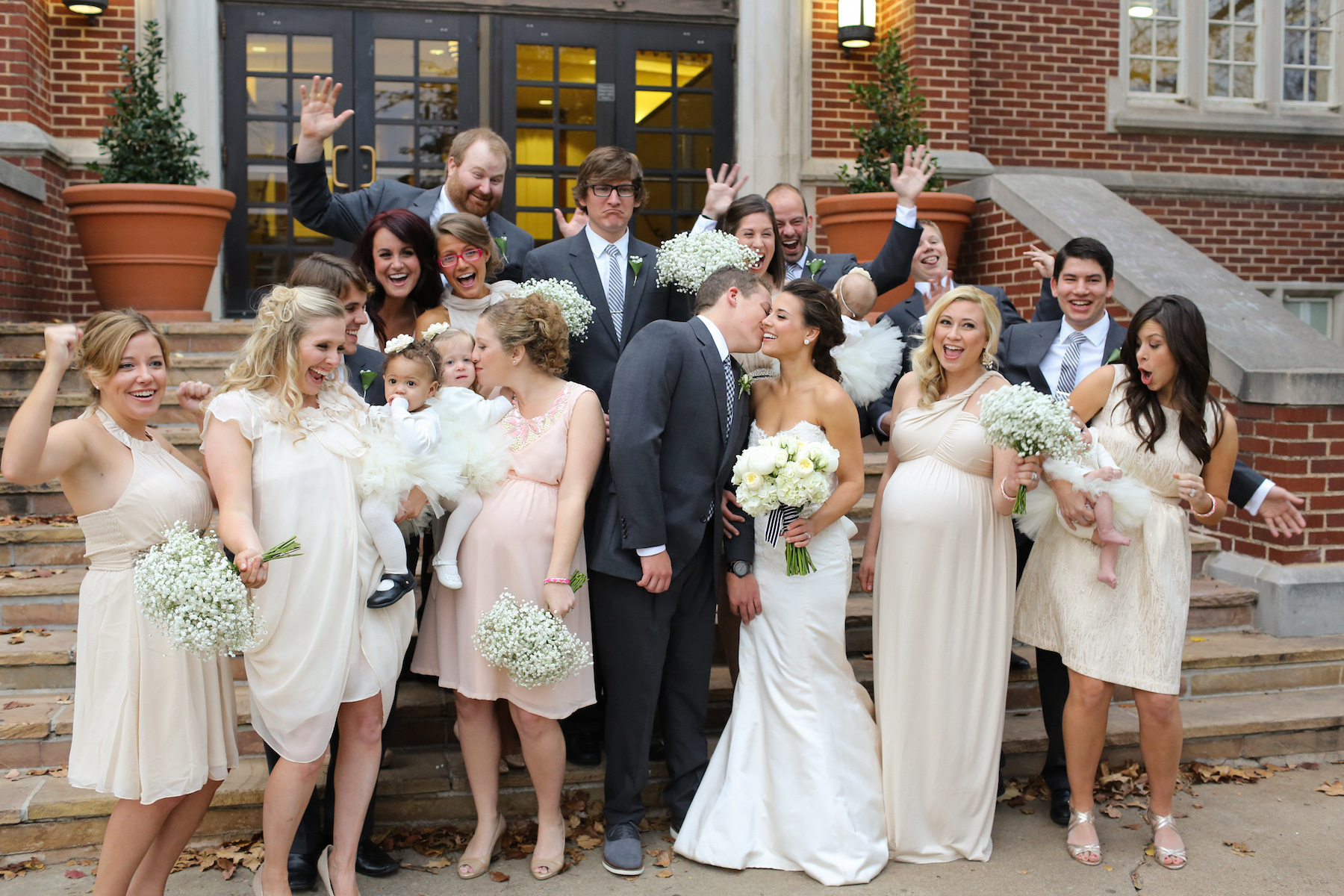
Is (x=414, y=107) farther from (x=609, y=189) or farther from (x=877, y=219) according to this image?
(x=609, y=189)

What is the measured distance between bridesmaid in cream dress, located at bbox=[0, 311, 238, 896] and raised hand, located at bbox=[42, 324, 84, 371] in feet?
0.53

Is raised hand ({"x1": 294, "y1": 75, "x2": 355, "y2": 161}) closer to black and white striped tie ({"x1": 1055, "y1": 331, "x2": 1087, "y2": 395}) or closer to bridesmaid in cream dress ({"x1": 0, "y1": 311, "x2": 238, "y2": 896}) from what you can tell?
bridesmaid in cream dress ({"x1": 0, "y1": 311, "x2": 238, "y2": 896})

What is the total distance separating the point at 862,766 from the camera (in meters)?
4.02

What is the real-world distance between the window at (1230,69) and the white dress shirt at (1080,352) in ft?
19.8

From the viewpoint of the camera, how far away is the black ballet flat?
138 inches

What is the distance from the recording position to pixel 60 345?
304 centimetres

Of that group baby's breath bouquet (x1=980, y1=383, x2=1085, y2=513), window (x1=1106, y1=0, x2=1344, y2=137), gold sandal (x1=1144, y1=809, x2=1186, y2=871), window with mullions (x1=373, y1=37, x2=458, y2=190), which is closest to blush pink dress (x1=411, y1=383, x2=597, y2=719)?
baby's breath bouquet (x1=980, y1=383, x2=1085, y2=513)

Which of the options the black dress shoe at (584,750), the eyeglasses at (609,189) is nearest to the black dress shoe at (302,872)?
the black dress shoe at (584,750)

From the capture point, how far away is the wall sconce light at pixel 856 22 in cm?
891

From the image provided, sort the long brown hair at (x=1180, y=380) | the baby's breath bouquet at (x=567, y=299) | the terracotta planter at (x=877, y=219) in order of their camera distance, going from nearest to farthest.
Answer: the long brown hair at (x=1180, y=380) < the baby's breath bouquet at (x=567, y=299) < the terracotta planter at (x=877, y=219)

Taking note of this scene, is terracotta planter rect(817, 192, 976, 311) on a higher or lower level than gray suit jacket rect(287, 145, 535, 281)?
higher

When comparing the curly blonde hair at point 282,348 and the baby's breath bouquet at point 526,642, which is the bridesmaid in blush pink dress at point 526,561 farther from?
the curly blonde hair at point 282,348

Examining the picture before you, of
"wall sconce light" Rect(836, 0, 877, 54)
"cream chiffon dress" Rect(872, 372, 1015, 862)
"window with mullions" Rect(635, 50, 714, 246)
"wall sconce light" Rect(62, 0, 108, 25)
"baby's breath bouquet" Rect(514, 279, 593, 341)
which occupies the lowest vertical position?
"cream chiffon dress" Rect(872, 372, 1015, 862)

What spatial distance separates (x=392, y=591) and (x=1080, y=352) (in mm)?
3055
